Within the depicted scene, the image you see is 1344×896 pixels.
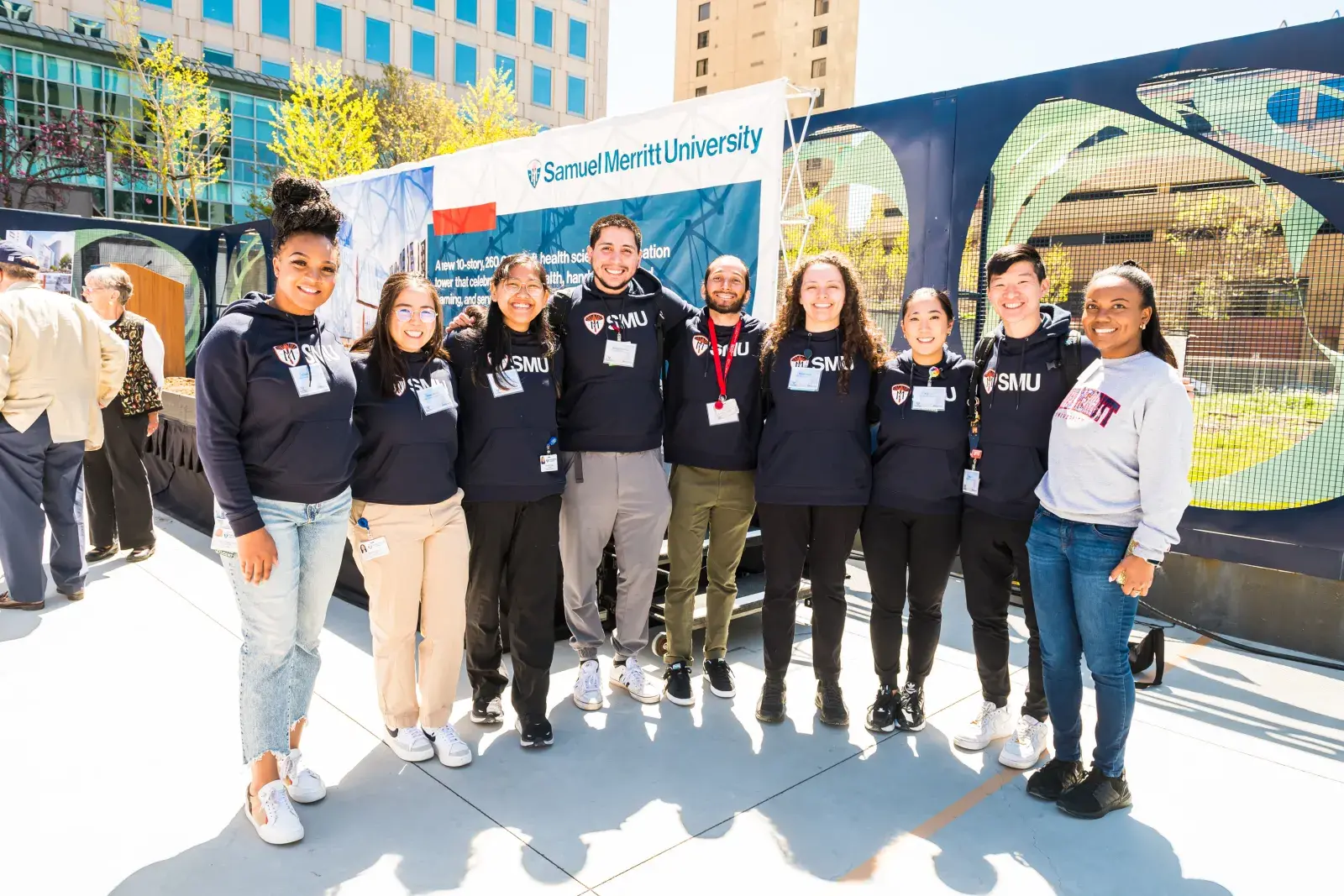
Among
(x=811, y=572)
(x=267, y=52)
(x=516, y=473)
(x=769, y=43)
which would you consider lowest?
(x=811, y=572)

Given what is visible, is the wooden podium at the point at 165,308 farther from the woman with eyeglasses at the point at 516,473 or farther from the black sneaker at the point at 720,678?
the black sneaker at the point at 720,678

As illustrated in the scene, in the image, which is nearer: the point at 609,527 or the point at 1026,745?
the point at 1026,745

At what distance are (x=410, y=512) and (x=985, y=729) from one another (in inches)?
87.6

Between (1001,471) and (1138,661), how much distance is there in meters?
1.34

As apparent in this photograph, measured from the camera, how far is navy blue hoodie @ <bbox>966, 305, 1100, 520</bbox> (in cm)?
275

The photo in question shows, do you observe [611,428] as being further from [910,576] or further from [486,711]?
[910,576]

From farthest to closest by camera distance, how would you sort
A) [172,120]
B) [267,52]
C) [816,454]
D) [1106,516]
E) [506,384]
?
[267,52], [172,120], [816,454], [506,384], [1106,516]

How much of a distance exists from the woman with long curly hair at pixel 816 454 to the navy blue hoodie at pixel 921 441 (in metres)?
0.08

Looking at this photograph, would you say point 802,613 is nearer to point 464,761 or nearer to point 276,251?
point 464,761

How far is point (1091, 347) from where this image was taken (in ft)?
9.00

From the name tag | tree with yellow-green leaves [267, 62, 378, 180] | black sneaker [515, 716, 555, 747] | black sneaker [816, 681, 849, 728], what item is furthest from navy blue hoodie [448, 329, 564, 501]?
tree with yellow-green leaves [267, 62, 378, 180]

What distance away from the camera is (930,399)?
2.98 metres

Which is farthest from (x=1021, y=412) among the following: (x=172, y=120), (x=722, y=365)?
(x=172, y=120)

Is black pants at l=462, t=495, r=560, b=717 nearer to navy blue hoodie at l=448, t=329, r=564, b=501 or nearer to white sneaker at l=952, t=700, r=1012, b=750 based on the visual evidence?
navy blue hoodie at l=448, t=329, r=564, b=501
